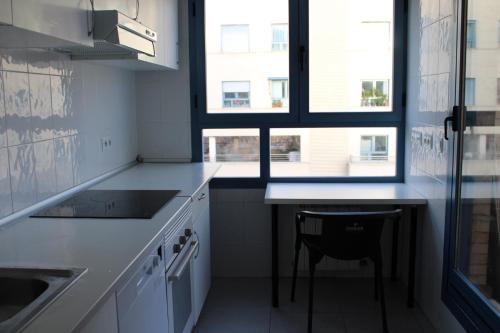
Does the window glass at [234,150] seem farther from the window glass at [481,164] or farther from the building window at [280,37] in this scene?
the window glass at [481,164]

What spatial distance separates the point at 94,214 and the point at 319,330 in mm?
1557

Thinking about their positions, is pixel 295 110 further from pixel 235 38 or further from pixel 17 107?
pixel 17 107

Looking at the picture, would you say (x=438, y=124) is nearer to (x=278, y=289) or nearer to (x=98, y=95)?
(x=278, y=289)

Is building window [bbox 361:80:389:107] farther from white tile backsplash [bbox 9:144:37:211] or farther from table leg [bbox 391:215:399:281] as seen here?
white tile backsplash [bbox 9:144:37:211]

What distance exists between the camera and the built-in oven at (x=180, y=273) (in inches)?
87.0

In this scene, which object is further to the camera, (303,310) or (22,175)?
(303,310)

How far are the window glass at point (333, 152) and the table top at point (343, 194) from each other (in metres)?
0.12

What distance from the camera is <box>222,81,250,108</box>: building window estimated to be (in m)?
3.77

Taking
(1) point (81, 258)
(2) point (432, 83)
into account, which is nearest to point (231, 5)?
(2) point (432, 83)

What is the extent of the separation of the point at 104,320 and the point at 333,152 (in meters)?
2.62

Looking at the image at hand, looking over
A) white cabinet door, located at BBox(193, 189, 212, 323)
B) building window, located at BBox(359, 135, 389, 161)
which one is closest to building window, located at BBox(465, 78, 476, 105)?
building window, located at BBox(359, 135, 389, 161)

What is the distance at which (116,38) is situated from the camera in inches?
78.0

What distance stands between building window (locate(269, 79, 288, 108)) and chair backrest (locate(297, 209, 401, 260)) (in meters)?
1.10

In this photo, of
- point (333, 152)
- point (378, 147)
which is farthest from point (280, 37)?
point (378, 147)
